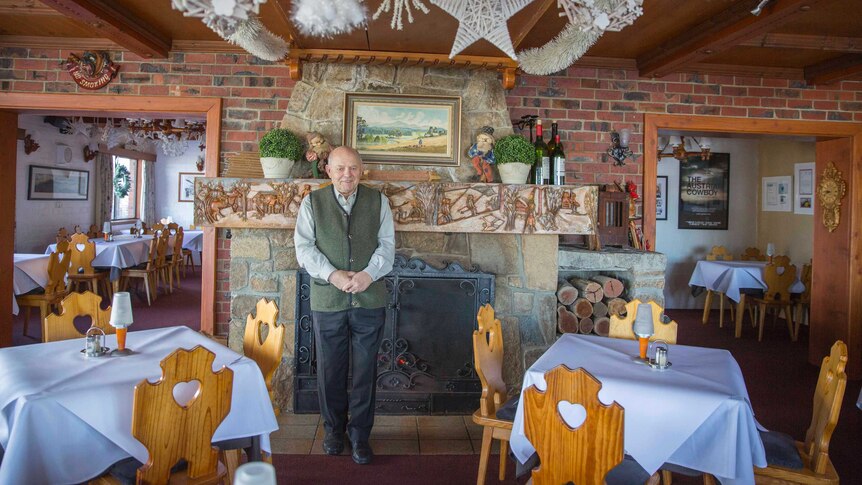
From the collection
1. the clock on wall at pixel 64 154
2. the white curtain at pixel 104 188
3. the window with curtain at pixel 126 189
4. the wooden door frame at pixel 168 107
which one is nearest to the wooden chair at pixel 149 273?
the clock on wall at pixel 64 154

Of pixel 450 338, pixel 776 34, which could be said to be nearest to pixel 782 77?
pixel 776 34

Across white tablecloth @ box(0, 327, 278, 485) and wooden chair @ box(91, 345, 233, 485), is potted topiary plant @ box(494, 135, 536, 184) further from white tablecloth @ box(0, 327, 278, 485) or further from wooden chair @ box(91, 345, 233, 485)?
wooden chair @ box(91, 345, 233, 485)

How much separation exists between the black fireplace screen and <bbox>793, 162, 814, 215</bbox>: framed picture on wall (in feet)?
17.7

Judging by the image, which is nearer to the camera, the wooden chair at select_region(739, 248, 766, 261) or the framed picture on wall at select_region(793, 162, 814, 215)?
the framed picture on wall at select_region(793, 162, 814, 215)

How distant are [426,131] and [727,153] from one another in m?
5.88

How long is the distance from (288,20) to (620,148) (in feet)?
8.77

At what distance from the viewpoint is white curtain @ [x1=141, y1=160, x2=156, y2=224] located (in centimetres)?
1225

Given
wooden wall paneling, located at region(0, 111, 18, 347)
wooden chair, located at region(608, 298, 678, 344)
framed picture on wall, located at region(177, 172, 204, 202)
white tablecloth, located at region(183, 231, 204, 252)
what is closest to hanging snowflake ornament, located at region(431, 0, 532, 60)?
wooden chair, located at region(608, 298, 678, 344)

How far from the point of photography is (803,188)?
7.13 m

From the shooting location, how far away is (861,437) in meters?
3.56

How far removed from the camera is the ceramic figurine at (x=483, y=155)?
150 inches

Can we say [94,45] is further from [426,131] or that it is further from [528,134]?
[528,134]

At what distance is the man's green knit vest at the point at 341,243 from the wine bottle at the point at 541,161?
1382 millimetres

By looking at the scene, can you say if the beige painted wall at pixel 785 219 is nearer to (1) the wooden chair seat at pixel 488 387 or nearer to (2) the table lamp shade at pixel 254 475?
(1) the wooden chair seat at pixel 488 387
